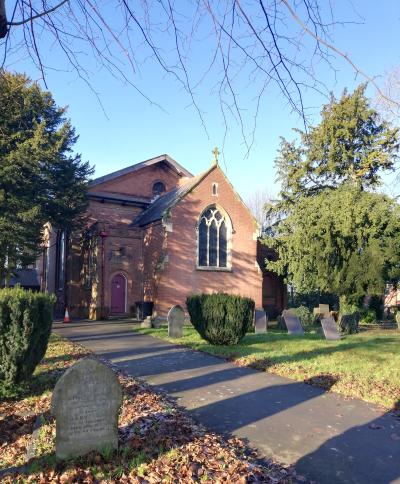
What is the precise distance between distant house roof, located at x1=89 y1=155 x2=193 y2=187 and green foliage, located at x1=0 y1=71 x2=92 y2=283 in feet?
16.9

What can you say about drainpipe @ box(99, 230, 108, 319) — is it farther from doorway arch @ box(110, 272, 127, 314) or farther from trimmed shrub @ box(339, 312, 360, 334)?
trimmed shrub @ box(339, 312, 360, 334)

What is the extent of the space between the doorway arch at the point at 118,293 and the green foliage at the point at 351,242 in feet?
38.2

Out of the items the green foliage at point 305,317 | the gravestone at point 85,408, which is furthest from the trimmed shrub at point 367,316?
the gravestone at point 85,408

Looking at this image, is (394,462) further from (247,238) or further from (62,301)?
(62,301)

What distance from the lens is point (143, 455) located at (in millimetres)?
4902

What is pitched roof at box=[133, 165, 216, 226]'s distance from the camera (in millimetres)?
26875

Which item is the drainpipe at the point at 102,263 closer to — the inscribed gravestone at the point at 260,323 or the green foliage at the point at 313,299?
the inscribed gravestone at the point at 260,323

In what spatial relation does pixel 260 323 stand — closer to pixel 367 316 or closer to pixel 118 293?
pixel 118 293

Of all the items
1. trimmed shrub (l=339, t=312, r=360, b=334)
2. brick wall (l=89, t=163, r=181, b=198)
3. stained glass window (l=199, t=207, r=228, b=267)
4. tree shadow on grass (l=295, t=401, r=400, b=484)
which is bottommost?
tree shadow on grass (l=295, t=401, r=400, b=484)

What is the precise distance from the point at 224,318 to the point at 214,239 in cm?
1434

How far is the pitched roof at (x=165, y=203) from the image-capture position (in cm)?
2688

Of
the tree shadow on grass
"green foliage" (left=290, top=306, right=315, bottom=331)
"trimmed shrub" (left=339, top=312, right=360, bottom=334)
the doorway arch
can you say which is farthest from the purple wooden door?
the tree shadow on grass

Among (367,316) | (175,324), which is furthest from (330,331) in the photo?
(367,316)

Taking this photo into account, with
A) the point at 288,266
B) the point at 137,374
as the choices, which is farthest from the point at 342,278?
the point at 137,374
